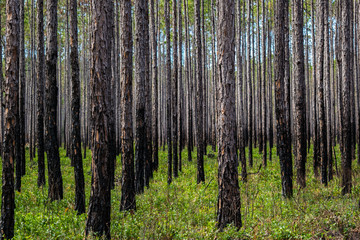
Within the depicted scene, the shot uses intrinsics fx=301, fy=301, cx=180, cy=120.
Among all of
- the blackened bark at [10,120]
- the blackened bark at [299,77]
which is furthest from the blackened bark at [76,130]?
the blackened bark at [299,77]

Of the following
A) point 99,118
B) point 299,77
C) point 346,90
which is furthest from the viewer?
point 299,77

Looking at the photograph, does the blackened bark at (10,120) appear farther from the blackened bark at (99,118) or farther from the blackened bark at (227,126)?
the blackened bark at (227,126)

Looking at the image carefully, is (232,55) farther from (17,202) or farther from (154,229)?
(17,202)

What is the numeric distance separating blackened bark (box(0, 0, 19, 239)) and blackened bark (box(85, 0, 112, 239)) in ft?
4.35

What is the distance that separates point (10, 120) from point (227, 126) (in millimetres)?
3828

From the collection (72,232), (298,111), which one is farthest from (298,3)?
(72,232)

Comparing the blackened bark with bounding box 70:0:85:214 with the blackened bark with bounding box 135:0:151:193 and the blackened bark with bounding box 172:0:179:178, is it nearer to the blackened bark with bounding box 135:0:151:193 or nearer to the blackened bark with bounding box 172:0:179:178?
the blackened bark with bounding box 135:0:151:193

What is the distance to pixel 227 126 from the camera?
5.51 m

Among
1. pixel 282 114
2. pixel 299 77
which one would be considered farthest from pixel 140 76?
pixel 299 77

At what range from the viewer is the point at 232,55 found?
18.3ft

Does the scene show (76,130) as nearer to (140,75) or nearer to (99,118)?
(140,75)

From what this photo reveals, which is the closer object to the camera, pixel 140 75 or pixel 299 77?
pixel 140 75

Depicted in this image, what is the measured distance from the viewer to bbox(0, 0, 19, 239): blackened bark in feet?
16.4

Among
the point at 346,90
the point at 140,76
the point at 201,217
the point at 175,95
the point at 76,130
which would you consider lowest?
the point at 201,217
